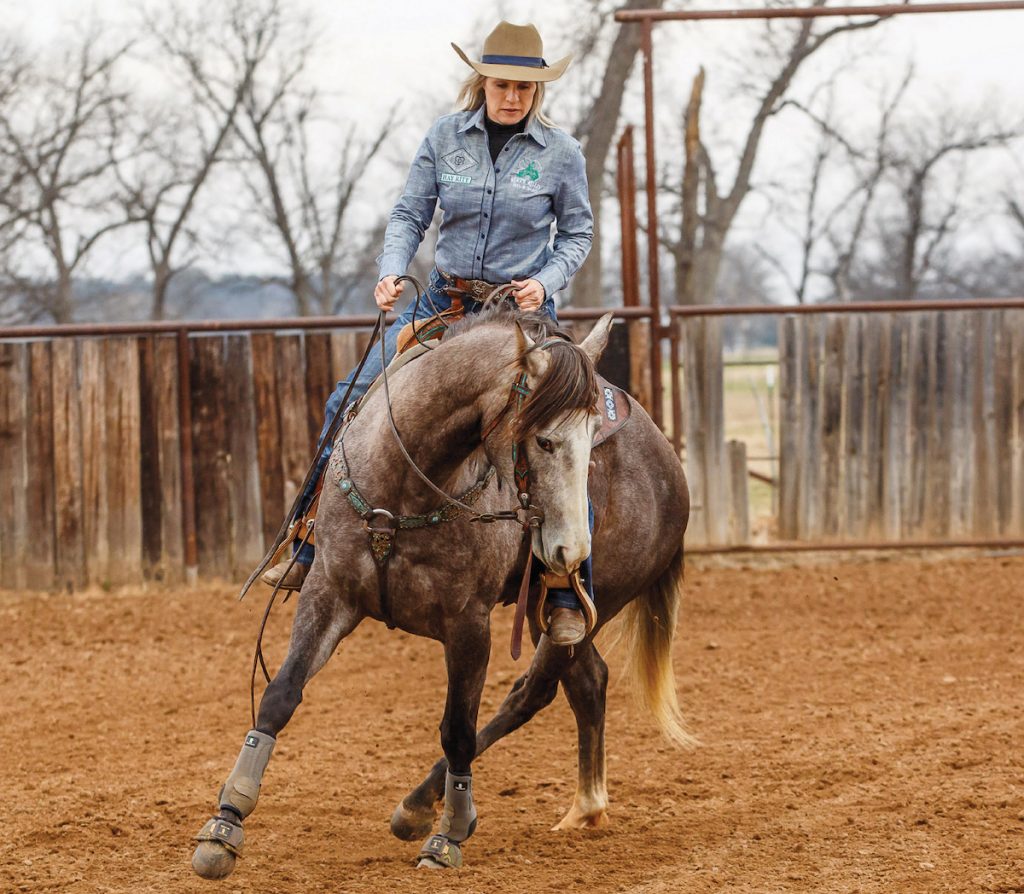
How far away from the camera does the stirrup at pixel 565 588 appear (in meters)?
4.19

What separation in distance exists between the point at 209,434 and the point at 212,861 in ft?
18.7

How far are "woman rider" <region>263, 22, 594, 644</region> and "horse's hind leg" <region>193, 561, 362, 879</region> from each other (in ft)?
1.38

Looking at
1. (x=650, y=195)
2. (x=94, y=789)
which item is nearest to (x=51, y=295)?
(x=650, y=195)

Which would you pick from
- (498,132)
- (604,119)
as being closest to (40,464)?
(498,132)

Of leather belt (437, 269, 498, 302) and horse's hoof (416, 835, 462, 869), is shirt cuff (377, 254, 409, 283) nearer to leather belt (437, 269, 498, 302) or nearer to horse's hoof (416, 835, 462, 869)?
leather belt (437, 269, 498, 302)

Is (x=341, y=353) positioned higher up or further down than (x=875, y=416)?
higher up

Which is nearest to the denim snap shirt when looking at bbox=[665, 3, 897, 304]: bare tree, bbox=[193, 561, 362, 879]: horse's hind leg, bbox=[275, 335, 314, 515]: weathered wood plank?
bbox=[193, 561, 362, 879]: horse's hind leg

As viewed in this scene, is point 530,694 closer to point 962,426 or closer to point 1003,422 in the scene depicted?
point 962,426

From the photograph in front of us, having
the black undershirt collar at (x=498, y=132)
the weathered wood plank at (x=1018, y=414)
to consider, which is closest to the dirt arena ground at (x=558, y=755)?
the weathered wood plank at (x=1018, y=414)

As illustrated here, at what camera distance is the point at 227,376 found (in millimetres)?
8969

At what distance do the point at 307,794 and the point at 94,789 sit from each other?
2.83 feet

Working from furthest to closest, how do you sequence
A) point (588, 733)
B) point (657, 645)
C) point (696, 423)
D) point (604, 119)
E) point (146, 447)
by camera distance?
point (604, 119) < point (696, 423) < point (146, 447) < point (657, 645) < point (588, 733)

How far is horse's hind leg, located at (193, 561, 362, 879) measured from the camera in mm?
3580

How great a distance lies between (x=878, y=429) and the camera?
9562 mm
